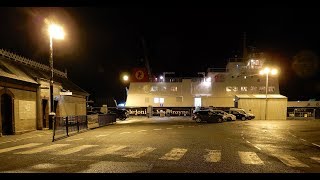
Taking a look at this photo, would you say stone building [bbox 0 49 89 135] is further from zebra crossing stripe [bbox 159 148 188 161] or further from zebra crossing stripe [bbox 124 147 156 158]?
zebra crossing stripe [bbox 159 148 188 161]

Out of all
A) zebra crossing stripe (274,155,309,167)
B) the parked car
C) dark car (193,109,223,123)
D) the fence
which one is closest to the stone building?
the fence

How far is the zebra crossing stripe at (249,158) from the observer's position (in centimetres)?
928

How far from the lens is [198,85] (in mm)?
49094

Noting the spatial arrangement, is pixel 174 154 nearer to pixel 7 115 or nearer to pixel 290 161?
pixel 290 161

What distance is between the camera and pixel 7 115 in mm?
19000

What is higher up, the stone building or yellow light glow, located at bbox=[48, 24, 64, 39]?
yellow light glow, located at bbox=[48, 24, 64, 39]

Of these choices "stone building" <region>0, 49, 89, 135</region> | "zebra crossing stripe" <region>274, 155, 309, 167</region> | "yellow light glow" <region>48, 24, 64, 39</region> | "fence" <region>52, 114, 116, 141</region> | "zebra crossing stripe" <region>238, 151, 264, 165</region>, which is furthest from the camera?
"stone building" <region>0, 49, 89, 135</region>

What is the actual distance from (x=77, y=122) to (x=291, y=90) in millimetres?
58892

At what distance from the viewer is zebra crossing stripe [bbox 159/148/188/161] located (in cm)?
998

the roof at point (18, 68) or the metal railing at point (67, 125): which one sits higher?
the roof at point (18, 68)

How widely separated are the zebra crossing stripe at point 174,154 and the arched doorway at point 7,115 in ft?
43.5

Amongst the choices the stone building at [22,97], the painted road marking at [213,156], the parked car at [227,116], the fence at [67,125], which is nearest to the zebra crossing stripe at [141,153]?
the painted road marking at [213,156]

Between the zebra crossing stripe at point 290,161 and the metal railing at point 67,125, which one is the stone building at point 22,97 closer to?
the metal railing at point 67,125

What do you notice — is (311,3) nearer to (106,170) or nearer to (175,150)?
(106,170)
